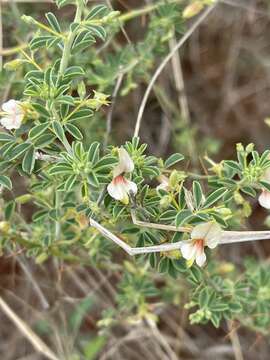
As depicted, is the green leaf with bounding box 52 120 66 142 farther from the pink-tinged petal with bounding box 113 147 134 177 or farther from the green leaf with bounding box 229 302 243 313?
the green leaf with bounding box 229 302 243 313

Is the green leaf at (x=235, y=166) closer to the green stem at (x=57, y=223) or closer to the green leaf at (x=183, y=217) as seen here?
the green leaf at (x=183, y=217)

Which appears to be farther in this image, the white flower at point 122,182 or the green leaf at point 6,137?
the green leaf at point 6,137

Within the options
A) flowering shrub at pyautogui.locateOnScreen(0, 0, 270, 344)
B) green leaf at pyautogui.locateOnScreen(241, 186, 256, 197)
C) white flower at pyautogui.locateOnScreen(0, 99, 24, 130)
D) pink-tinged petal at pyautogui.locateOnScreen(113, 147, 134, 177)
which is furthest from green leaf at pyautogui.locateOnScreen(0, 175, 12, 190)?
green leaf at pyautogui.locateOnScreen(241, 186, 256, 197)

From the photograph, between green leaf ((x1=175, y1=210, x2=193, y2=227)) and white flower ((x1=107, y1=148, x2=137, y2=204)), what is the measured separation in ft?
0.28

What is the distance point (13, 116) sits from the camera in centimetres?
110

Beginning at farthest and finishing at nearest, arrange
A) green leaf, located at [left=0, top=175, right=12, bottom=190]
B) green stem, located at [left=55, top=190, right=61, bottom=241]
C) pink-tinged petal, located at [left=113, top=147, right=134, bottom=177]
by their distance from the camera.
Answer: green stem, located at [left=55, top=190, right=61, bottom=241] < green leaf, located at [left=0, top=175, right=12, bottom=190] < pink-tinged petal, located at [left=113, top=147, right=134, bottom=177]

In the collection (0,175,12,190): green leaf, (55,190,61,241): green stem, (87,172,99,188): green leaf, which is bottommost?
(55,190,61,241): green stem

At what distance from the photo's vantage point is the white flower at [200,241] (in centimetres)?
106

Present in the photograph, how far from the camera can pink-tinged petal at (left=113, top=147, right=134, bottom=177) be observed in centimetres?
104

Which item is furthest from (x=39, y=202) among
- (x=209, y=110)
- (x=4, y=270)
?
(x=209, y=110)

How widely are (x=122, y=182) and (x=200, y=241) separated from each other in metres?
0.16


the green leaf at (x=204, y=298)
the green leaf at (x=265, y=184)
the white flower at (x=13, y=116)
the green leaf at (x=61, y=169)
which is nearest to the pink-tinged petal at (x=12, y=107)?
the white flower at (x=13, y=116)

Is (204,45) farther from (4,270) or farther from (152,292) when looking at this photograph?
(152,292)

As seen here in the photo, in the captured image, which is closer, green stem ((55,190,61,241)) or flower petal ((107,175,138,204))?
flower petal ((107,175,138,204))
